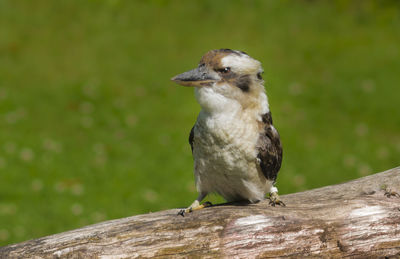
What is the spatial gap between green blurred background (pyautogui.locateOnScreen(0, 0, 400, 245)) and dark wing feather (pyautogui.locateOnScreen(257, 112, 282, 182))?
7.36 metres

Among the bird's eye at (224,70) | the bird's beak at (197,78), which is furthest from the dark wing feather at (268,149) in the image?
the bird's beak at (197,78)

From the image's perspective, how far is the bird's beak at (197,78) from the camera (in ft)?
17.7

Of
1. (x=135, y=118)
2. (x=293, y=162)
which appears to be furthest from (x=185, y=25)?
(x=293, y=162)

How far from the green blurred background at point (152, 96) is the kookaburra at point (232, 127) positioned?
7293 mm

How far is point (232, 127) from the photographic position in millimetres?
5660

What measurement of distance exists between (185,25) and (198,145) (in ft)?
57.7

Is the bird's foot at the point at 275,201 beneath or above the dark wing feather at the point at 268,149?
beneath

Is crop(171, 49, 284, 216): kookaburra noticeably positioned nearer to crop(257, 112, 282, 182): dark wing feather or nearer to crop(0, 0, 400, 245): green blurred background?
crop(257, 112, 282, 182): dark wing feather

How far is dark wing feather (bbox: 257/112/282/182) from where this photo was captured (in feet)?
19.2

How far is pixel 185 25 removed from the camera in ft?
75.0

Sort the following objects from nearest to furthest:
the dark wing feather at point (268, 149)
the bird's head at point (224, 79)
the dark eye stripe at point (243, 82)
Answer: the bird's head at point (224, 79)
the dark eye stripe at point (243, 82)
the dark wing feather at point (268, 149)

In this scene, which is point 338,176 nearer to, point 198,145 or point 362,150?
point 362,150

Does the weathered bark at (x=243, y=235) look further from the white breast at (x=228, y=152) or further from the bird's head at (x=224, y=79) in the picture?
the bird's head at (x=224, y=79)

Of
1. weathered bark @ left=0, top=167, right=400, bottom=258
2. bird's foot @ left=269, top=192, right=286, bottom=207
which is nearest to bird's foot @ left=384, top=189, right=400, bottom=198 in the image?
weathered bark @ left=0, top=167, right=400, bottom=258
